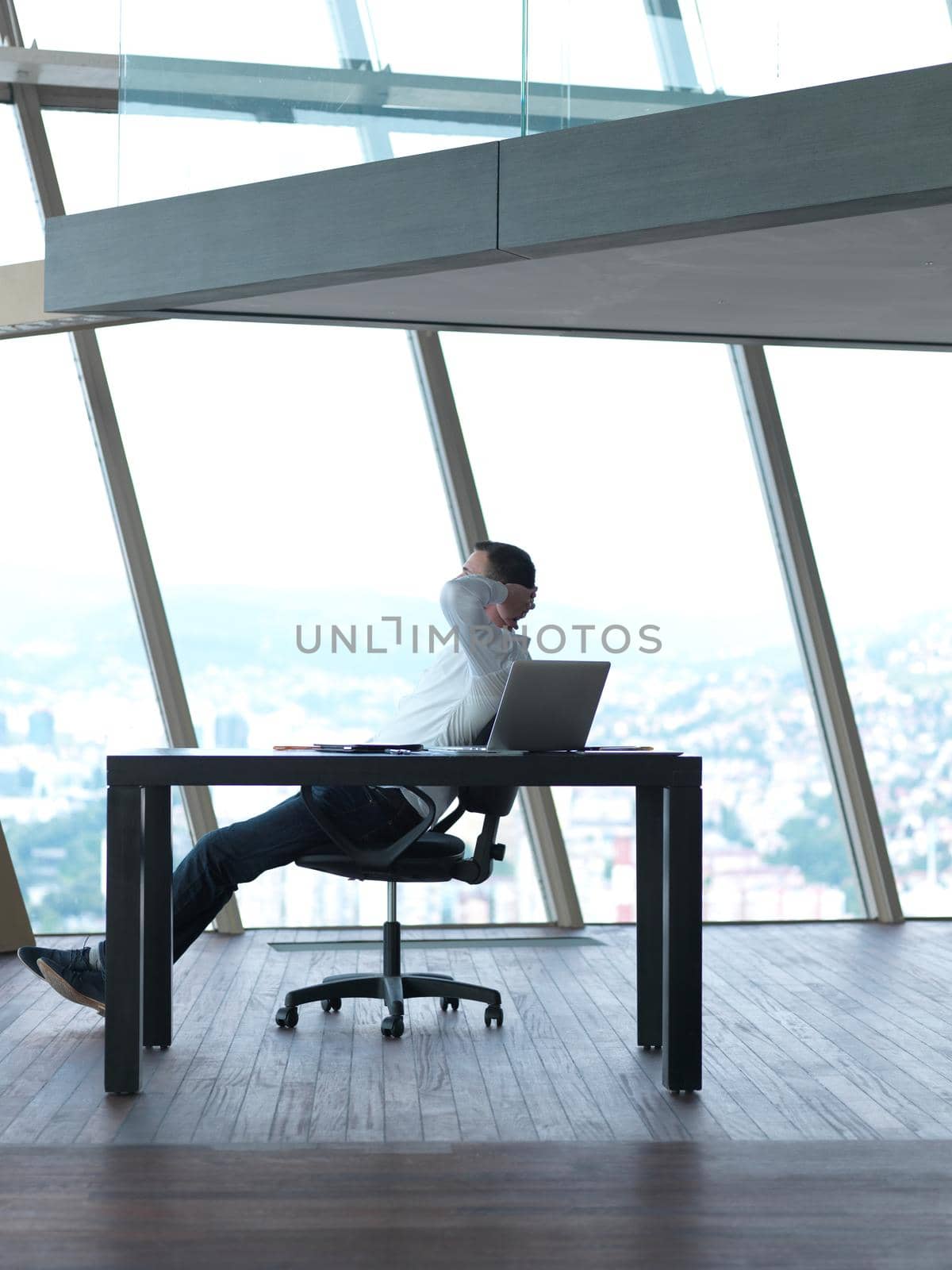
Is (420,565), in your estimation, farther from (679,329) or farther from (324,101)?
(324,101)

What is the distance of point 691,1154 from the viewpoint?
284 cm

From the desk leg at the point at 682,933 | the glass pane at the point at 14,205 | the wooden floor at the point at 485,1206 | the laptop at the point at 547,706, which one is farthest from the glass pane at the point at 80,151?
the wooden floor at the point at 485,1206

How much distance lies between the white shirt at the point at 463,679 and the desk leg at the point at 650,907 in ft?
1.66

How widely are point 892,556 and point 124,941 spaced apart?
13.3 feet

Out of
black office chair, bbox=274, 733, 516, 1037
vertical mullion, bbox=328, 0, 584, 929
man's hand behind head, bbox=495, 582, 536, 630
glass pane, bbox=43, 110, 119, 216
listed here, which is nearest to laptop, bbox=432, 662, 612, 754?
black office chair, bbox=274, 733, 516, 1037

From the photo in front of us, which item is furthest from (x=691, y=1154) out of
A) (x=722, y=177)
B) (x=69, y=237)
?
(x=69, y=237)

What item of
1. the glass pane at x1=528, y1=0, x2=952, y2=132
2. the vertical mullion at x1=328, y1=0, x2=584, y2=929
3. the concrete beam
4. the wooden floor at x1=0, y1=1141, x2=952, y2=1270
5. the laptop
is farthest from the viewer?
the vertical mullion at x1=328, y1=0, x2=584, y2=929

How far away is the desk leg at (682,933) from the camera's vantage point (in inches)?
130

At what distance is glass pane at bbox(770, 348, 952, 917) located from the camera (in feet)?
20.1

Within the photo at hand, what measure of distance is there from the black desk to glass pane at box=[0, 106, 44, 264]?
3.28 meters

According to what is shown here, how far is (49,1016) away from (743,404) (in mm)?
3724

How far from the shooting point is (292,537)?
5938mm

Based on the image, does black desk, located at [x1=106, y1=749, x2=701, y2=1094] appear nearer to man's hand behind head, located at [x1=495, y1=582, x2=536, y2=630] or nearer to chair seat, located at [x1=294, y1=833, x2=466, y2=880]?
chair seat, located at [x1=294, y1=833, x2=466, y2=880]

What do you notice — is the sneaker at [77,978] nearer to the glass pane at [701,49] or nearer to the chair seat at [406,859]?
the chair seat at [406,859]
